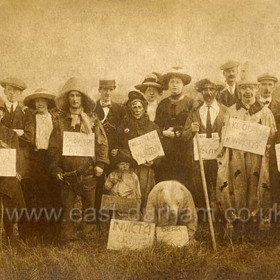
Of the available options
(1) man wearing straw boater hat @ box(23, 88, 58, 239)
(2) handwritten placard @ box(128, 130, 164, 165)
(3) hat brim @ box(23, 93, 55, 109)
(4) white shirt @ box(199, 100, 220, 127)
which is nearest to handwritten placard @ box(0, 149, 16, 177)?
(1) man wearing straw boater hat @ box(23, 88, 58, 239)

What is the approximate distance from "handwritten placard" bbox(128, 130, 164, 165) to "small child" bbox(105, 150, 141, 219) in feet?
0.21

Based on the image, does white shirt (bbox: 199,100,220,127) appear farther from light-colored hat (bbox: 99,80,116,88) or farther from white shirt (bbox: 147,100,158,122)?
light-colored hat (bbox: 99,80,116,88)

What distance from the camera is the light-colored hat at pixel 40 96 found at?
490 centimetres

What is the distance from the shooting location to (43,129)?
16.3 feet

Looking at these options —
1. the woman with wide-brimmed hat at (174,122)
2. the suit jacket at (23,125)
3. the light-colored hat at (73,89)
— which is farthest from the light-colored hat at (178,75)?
the suit jacket at (23,125)

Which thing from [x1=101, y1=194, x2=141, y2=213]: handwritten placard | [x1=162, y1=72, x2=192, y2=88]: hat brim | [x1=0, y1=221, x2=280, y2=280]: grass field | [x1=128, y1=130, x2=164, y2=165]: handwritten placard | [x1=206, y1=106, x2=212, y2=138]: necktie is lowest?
[x1=0, y1=221, x2=280, y2=280]: grass field

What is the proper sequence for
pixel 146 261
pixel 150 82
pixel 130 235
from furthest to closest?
1. pixel 150 82
2. pixel 130 235
3. pixel 146 261

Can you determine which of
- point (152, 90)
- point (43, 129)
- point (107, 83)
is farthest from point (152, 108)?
point (43, 129)

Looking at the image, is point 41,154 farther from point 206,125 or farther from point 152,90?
point 206,125

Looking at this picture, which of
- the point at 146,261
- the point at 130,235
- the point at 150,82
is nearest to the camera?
the point at 146,261

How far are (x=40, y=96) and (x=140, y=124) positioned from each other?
3.25ft

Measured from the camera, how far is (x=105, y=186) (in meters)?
4.94

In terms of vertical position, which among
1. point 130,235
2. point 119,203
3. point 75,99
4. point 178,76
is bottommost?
point 130,235

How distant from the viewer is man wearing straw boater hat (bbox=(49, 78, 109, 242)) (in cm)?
488
